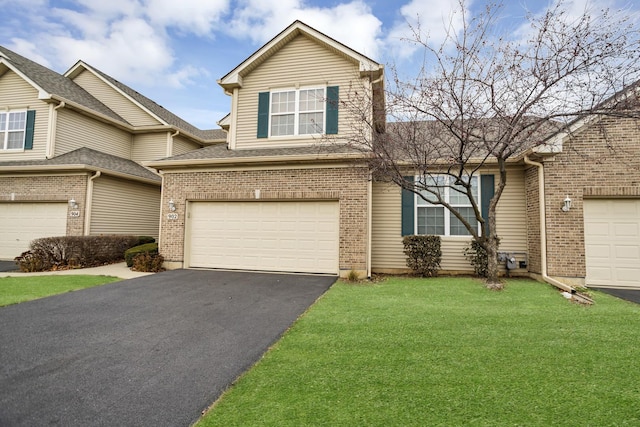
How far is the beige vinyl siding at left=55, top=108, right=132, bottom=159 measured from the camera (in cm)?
1322

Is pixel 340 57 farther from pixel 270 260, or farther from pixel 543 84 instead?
pixel 270 260

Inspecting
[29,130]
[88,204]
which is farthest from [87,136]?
[88,204]

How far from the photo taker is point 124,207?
525 inches

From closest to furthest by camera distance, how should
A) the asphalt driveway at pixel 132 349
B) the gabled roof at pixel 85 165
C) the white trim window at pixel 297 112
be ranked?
the asphalt driveway at pixel 132 349
the white trim window at pixel 297 112
the gabled roof at pixel 85 165

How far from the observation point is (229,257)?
10023 millimetres

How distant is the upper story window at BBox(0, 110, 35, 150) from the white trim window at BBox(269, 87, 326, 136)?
10.4 meters

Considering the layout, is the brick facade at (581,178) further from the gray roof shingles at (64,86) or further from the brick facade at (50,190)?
the gray roof shingles at (64,86)

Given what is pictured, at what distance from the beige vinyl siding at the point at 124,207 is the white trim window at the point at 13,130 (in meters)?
4.21

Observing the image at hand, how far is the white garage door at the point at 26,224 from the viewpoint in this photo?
39.5 feet

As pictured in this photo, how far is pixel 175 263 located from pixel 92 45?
49.3 feet

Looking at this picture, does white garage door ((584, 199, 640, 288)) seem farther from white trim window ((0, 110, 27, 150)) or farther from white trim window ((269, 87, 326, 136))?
white trim window ((0, 110, 27, 150))

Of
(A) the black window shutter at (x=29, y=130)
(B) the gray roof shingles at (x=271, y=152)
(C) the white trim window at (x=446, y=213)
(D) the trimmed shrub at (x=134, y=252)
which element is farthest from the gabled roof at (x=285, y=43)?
(A) the black window shutter at (x=29, y=130)

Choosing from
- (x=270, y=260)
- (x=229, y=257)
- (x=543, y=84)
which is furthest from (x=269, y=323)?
(x=543, y=84)

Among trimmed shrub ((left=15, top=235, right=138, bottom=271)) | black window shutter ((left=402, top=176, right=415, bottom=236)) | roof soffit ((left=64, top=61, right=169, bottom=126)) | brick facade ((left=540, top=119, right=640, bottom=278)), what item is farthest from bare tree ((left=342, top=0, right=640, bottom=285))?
roof soffit ((left=64, top=61, right=169, bottom=126))
